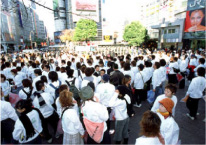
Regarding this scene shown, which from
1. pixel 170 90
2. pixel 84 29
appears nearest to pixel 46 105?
pixel 170 90

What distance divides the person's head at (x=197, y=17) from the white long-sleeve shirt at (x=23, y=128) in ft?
93.8

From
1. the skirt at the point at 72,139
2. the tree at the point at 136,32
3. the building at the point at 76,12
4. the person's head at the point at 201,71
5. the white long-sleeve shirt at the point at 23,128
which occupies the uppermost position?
the building at the point at 76,12

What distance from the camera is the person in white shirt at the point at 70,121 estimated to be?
85.7 inches

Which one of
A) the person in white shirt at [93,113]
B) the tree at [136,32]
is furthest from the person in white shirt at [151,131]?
the tree at [136,32]

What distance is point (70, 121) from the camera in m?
2.18

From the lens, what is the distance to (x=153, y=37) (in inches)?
1462

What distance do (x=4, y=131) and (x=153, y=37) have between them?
4047cm

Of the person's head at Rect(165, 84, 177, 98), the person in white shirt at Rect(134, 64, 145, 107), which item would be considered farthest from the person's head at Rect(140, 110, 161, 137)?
the person in white shirt at Rect(134, 64, 145, 107)

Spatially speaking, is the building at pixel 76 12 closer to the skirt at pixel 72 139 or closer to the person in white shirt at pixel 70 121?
the person in white shirt at pixel 70 121

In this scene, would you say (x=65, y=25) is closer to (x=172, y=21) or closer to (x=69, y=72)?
(x=172, y=21)

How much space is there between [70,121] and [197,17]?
29.2 meters

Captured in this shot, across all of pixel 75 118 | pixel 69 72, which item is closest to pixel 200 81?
pixel 75 118

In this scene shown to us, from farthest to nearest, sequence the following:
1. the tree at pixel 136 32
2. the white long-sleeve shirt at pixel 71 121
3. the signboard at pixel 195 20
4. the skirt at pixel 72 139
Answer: the tree at pixel 136 32
the signboard at pixel 195 20
the skirt at pixel 72 139
the white long-sleeve shirt at pixel 71 121

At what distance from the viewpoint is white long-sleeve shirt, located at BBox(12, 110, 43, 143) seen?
2.20m
